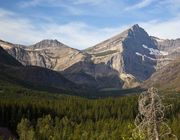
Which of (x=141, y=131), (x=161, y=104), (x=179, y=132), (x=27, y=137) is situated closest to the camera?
(x=161, y=104)

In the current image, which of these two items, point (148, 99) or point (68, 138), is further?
point (68, 138)

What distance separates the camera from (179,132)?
177 meters

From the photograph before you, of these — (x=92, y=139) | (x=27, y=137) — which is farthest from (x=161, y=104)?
(x=27, y=137)

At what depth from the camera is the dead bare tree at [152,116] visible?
24.5 meters

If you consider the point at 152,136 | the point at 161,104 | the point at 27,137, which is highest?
the point at 161,104

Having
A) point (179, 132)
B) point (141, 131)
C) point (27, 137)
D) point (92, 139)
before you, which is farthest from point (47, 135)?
point (141, 131)

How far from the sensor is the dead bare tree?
24.5 meters

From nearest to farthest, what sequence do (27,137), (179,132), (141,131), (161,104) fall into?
(161,104), (141,131), (179,132), (27,137)

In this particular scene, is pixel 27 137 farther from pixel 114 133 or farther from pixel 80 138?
pixel 114 133

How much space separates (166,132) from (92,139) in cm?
15586

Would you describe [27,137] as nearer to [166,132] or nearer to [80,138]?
[80,138]

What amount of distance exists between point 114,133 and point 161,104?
162m

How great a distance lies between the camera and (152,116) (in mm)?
24781

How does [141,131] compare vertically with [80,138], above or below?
above
